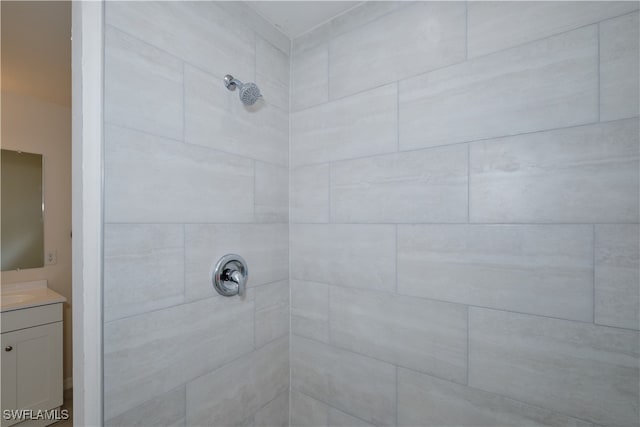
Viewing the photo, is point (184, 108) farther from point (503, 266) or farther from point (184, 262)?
point (503, 266)

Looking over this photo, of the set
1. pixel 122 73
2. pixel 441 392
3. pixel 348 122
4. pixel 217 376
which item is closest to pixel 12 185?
pixel 122 73

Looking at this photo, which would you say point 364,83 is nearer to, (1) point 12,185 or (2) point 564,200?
(2) point 564,200

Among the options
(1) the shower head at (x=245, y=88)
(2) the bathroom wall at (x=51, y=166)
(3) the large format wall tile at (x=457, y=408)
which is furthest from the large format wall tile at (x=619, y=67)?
(2) the bathroom wall at (x=51, y=166)

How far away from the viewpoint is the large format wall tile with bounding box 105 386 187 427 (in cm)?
81

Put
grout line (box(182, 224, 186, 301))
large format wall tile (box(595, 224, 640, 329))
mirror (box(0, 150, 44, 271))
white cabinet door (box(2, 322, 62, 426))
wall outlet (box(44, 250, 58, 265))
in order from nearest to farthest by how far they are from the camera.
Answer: large format wall tile (box(595, 224, 640, 329)) → grout line (box(182, 224, 186, 301)) → white cabinet door (box(2, 322, 62, 426)) → mirror (box(0, 150, 44, 271)) → wall outlet (box(44, 250, 58, 265))

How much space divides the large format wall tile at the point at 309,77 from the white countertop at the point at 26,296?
82.9 inches

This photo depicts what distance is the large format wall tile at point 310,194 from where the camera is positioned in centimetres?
126

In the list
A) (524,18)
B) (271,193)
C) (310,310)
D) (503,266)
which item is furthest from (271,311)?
(524,18)

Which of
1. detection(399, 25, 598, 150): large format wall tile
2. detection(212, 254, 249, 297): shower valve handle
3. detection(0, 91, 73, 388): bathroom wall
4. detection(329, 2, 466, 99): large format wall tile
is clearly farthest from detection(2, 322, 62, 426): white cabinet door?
detection(399, 25, 598, 150): large format wall tile

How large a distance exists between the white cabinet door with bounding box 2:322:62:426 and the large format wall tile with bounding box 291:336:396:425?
1.83 metres

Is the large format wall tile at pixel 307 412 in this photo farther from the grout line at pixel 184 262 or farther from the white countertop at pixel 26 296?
the white countertop at pixel 26 296

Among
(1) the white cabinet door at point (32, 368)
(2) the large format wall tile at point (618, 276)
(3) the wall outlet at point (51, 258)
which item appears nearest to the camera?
(2) the large format wall tile at point (618, 276)

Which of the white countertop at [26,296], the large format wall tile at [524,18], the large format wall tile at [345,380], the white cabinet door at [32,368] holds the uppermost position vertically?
the large format wall tile at [524,18]

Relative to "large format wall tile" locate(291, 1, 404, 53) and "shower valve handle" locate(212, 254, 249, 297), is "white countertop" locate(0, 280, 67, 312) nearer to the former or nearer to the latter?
"shower valve handle" locate(212, 254, 249, 297)
